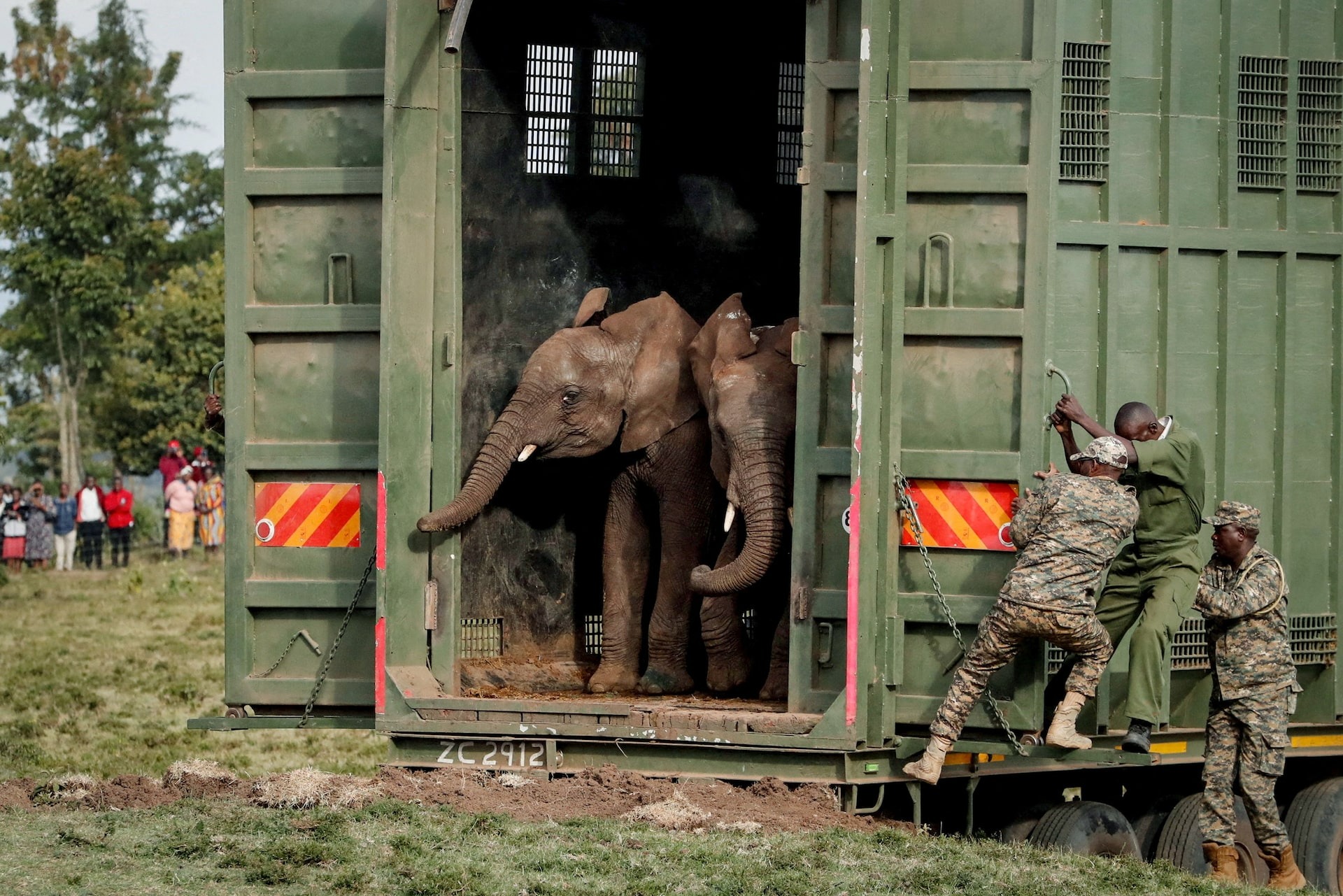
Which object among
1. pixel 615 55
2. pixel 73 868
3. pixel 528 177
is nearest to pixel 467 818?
pixel 73 868

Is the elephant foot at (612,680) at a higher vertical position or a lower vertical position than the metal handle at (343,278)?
lower

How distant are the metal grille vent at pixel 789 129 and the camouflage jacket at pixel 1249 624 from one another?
384 centimetres

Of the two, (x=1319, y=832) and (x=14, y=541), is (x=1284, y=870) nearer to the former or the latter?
(x=1319, y=832)

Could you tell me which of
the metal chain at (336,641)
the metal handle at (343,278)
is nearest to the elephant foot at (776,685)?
the metal chain at (336,641)

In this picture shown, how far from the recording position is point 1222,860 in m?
8.73

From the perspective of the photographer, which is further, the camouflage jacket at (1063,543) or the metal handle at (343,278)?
the metal handle at (343,278)

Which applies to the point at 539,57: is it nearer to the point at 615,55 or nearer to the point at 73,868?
the point at 615,55

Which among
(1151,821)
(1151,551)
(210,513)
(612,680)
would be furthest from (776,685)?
(210,513)

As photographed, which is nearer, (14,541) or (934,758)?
(934,758)

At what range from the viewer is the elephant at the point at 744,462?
943 centimetres

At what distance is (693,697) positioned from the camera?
400 inches

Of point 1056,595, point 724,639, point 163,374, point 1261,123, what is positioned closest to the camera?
point 1056,595

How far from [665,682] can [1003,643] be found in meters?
2.79

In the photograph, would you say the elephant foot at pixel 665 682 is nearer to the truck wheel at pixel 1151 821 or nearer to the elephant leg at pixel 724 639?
the elephant leg at pixel 724 639
